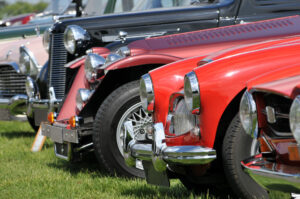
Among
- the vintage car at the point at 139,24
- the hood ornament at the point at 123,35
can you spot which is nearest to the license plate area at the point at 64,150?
the vintage car at the point at 139,24

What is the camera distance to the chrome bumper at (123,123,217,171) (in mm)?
2854

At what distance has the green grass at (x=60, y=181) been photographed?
3787 millimetres

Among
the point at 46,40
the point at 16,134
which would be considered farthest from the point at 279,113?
the point at 16,134

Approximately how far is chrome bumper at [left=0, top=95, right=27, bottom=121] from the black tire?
9.81ft

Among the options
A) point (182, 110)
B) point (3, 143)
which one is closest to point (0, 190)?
point (182, 110)

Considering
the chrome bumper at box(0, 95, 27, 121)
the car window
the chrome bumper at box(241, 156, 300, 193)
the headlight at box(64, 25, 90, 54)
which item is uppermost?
the car window

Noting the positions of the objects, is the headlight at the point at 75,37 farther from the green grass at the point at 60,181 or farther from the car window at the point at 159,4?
the green grass at the point at 60,181

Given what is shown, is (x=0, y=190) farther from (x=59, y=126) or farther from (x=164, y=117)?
(x=164, y=117)

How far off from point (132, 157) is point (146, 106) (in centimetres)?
33

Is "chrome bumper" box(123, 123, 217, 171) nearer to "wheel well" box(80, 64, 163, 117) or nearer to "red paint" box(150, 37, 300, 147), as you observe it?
"red paint" box(150, 37, 300, 147)

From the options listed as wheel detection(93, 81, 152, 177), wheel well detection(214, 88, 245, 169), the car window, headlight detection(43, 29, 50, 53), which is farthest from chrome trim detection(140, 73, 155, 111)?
headlight detection(43, 29, 50, 53)

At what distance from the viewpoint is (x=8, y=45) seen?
816cm

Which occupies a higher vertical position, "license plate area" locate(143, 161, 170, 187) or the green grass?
"license plate area" locate(143, 161, 170, 187)

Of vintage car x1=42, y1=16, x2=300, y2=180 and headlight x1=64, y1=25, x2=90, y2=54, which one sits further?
headlight x1=64, y1=25, x2=90, y2=54
